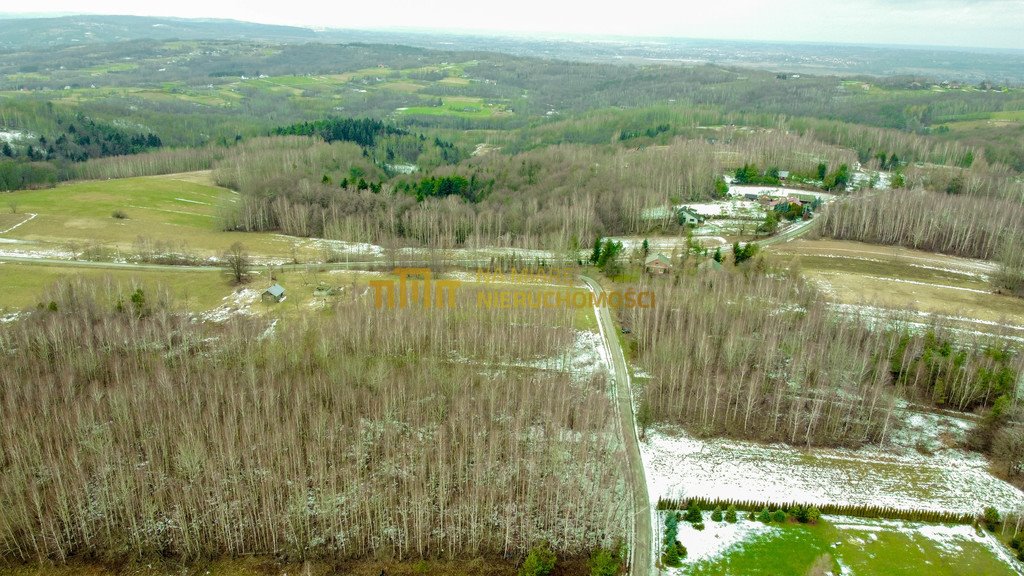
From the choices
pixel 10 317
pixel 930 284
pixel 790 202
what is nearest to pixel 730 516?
pixel 930 284

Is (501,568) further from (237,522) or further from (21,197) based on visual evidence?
(21,197)

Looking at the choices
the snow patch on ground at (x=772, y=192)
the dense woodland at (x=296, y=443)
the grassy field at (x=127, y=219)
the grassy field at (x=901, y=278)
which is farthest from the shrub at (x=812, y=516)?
the snow patch on ground at (x=772, y=192)

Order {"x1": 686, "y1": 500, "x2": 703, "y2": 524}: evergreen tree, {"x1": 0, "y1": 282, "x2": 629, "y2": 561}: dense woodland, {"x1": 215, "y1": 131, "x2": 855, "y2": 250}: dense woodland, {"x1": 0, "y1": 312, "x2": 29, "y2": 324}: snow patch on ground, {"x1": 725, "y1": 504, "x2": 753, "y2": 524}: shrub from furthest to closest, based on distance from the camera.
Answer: {"x1": 215, "y1": 131, "x2": 855, "y2": 250}: dense woodland
{"x1": 0, "y1": 312, "x2": 29, "y2": 324}: snow patch on ground
{"x1": 725, "y1": 504, "x2": 753, "y2": 524}: shrub
{"x1": 686, "y1": 500, "x2": 703, "y2": 524}: evergreen tree
{"x1": 0, "y1": 282, "x2": 629, "y2": 561}: dense woodland

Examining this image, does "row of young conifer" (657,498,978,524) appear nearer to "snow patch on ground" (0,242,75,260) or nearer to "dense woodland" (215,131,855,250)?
"dense woodland" (215,131,855,250)

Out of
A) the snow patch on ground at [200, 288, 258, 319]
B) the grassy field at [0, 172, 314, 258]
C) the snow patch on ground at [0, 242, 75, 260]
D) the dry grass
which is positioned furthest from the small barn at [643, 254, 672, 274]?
the snow patch on ground at [0, 242, 75, 260]

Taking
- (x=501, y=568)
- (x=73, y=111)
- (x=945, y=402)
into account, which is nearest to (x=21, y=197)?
(x=73, y=111)

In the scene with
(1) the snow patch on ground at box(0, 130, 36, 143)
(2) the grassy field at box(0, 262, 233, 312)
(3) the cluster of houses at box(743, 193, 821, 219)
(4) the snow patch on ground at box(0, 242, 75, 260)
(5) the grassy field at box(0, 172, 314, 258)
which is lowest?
(2) the grassy field at box(0, 262, 233, 312)

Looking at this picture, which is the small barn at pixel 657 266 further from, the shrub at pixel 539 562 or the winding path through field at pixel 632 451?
the shrub at pixel 539 562
